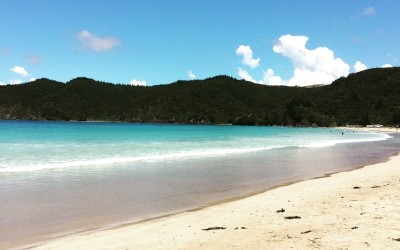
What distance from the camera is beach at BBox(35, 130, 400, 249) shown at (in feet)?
22.2

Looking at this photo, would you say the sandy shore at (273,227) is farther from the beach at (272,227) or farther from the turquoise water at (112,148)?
the turquoise water at (112,148)

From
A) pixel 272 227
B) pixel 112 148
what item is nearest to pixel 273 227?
pixel 272 227

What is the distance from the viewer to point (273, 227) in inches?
312

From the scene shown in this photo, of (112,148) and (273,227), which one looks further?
(112,148)

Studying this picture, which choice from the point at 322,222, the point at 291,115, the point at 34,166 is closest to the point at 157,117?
the point at 291,115

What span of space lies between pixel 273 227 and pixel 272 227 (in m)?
0.02

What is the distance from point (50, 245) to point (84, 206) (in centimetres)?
360

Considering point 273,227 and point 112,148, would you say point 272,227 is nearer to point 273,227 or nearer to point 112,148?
point 273,227

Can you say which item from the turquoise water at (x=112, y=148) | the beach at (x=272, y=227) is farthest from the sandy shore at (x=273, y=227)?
the turquoise water at (x=112, y=148)

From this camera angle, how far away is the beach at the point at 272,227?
676cm

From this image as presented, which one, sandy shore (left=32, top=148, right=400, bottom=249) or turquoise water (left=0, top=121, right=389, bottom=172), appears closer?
sandy shore (left=32, top=148, right=400, bottom=249)

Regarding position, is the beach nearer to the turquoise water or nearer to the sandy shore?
the sandy shore

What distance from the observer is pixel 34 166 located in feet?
67.1

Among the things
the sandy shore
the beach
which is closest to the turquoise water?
the beach
